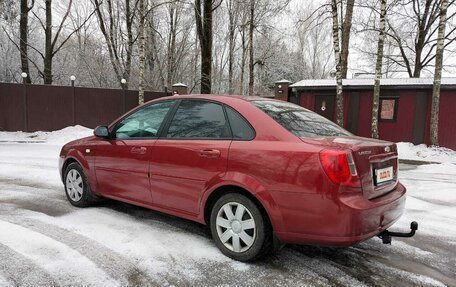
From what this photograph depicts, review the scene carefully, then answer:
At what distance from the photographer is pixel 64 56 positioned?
28.9 m

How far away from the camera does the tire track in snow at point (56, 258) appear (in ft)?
9.91

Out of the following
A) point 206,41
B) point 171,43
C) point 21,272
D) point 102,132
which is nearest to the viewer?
point 21,272

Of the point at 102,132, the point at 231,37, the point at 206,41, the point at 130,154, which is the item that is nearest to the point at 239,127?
the point at 130,154

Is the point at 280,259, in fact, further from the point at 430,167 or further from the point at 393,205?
the point at 430,167

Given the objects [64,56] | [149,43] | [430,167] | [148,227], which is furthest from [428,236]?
[64,56]

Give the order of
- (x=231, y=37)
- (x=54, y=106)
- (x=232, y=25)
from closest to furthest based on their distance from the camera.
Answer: (x=54, y=106)
(x=232, y=25)
(x=231, y=37)

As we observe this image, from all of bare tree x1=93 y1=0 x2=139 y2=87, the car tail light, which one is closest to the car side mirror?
the car tail light

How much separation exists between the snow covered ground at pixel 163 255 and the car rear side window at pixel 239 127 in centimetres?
118

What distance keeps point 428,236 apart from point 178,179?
3051 mm

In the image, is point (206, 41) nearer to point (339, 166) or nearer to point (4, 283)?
point (339, 166)

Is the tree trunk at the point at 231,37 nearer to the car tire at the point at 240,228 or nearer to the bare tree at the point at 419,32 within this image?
the bare tree at the point at 419,32

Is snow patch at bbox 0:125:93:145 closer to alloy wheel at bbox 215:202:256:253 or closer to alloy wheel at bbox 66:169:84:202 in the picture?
alloy wheel at bbox 66:169:84:202

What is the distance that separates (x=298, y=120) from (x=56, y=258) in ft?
8.60

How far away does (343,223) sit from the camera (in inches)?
114
